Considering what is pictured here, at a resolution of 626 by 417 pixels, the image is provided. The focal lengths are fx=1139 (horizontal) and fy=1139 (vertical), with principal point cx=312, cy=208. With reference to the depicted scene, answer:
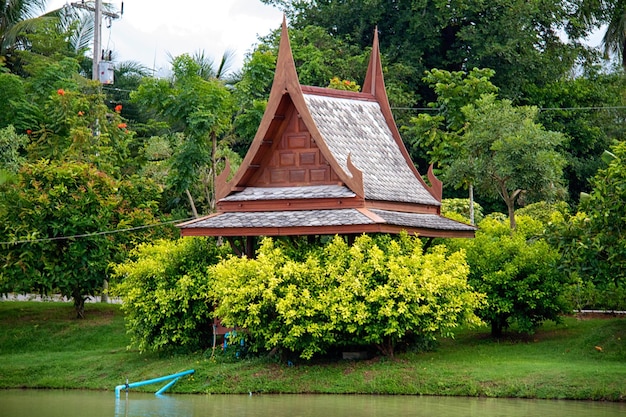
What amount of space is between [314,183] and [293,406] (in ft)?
19.4

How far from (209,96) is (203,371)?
1041cm

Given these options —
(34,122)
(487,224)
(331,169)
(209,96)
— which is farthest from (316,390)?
(34,122)

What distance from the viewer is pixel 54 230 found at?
2691 centimetres

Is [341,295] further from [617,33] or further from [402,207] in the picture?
[617,33]

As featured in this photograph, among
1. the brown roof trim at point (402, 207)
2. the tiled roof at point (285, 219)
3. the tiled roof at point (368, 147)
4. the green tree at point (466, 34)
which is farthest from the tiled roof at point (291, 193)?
the green tree at point (466, 34)

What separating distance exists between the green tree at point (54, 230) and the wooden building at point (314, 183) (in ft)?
14.8

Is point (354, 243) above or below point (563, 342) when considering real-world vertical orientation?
above

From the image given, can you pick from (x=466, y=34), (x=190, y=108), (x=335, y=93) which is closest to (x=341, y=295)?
(x=335, y=93)

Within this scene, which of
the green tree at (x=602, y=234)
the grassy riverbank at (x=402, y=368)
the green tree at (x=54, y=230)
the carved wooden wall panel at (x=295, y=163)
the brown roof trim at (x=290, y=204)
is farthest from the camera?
the green tree at (x=54, y=230)

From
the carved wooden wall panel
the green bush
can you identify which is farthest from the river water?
the carved wooden wall panel

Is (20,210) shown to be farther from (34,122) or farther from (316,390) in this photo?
(316,390)

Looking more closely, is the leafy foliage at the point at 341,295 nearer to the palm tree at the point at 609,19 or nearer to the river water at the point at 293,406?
the river water at the point at 293,406

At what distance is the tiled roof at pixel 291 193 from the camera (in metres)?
22.7

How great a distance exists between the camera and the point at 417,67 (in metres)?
39.7
